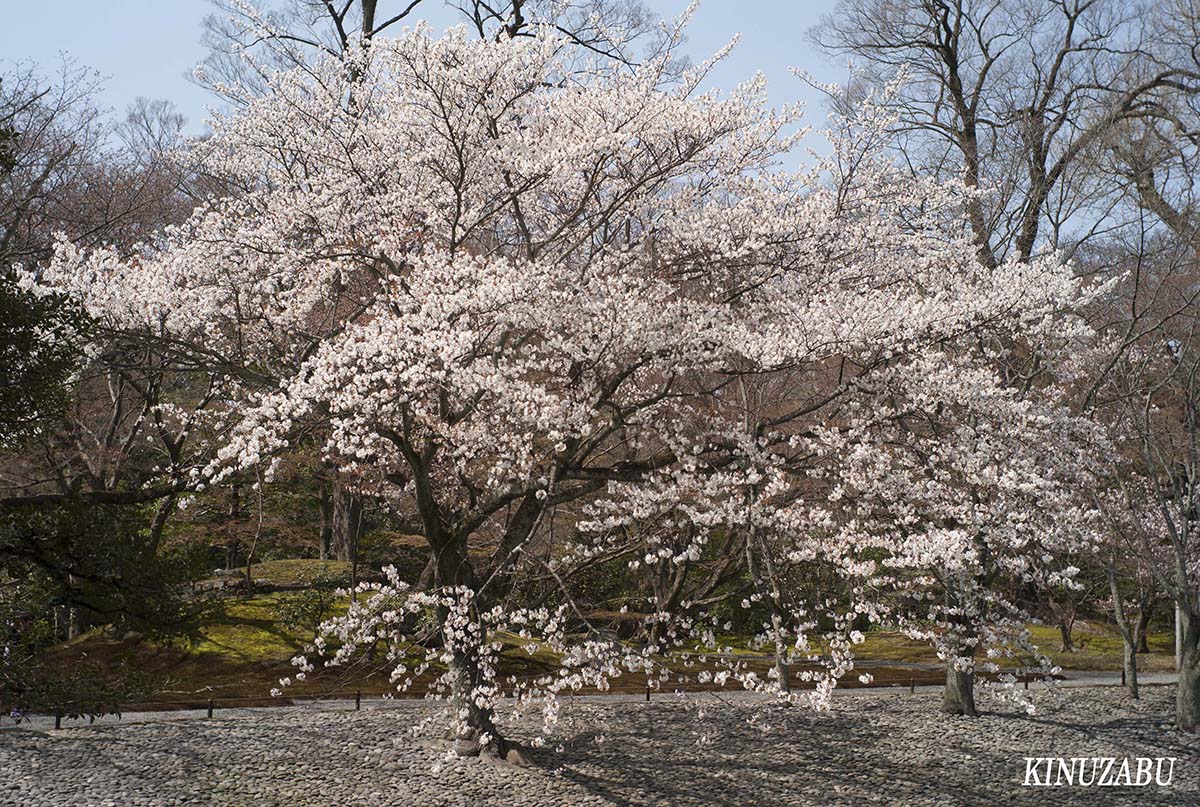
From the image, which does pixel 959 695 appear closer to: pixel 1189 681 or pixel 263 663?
pixel 1189 681

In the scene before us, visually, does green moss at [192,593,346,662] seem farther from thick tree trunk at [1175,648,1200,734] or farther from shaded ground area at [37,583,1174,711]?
thick tree trunk at [1175,648,1200,734]

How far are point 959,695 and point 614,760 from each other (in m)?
5.18

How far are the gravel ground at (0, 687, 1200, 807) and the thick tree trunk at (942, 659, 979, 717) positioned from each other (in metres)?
0.20

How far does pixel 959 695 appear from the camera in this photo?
39.6 ft

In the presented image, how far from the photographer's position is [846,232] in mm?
9430

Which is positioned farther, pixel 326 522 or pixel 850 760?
pixel 326 522

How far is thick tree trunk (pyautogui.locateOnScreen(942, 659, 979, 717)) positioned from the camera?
1199 cm

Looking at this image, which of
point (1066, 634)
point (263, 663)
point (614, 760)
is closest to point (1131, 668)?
point (1066, 634)

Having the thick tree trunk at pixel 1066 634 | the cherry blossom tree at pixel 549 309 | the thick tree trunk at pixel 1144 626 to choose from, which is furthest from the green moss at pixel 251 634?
the thick tree trunk at pixel 1144 626

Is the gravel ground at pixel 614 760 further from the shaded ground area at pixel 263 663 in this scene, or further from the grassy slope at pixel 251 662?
the grassy slope at pixel 251 662

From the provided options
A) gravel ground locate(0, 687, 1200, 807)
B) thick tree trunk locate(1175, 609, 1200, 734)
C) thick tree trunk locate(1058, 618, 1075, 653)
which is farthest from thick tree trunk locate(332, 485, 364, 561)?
thick tree trunk locate(1058, 618, 1075, 653)

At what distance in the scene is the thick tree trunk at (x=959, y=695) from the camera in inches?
472

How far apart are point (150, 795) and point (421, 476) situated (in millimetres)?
3545

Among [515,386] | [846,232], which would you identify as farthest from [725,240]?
[515,386]
